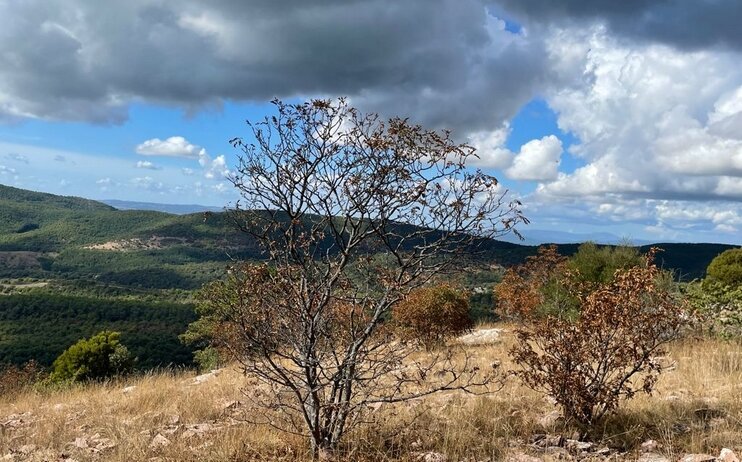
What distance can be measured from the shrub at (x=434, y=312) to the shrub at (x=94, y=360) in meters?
14.2

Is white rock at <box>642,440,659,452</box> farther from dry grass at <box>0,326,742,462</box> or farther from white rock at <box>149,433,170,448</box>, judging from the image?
white rock at <box>149,433,170,448</box>

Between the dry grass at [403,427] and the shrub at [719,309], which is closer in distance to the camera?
the dry grass at [403,427]

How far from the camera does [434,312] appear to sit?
56.9 feet

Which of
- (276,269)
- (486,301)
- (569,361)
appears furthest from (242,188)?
(486,301)

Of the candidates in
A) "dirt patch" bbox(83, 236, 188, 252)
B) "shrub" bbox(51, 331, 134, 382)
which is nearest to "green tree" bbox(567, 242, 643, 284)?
"shrub" bbox(51, 331, 134, 382)

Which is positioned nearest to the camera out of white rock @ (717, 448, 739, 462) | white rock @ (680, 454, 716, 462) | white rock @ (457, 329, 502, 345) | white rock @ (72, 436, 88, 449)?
white rock @ (717, 448, 739, 462)

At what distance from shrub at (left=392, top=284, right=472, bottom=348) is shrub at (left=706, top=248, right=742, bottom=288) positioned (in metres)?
11.2

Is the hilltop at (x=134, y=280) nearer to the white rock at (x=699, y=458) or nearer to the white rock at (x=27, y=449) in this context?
the white rock at (x=699, y=458)

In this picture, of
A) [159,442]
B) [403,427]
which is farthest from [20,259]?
[403,427]

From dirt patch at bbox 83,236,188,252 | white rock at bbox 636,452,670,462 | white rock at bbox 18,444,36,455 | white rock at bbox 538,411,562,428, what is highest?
white rock at bbox 636,452,670,462

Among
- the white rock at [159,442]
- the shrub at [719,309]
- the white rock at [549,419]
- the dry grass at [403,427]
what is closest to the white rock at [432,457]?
the dry grass at [403,427]

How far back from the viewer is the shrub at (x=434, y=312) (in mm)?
16734

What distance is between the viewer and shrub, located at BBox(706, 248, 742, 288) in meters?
21.9

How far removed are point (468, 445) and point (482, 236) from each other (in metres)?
2.14
